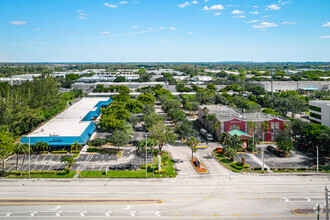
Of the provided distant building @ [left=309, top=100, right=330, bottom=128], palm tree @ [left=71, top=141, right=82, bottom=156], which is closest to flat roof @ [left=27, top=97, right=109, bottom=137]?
palm tree @ [left=71, top=141, right=82, bottom=156]

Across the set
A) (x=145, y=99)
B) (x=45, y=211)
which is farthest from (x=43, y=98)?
(x=45, y=211)

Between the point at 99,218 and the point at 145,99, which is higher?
the point at 145,99

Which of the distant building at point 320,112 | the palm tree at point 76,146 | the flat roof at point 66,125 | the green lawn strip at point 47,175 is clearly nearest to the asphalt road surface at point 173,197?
the green lawn strip at point 47,175

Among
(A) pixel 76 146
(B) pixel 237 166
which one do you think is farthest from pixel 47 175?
(B) pixel 237 166

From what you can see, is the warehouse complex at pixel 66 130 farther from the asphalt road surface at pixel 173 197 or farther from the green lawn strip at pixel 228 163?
the green lawn strip at pixel 228 163

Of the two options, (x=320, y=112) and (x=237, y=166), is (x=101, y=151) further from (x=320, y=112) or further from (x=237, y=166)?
(x=320, y=112)

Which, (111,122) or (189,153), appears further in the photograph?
(111,122)

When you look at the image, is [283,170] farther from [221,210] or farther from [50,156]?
[50,156]
